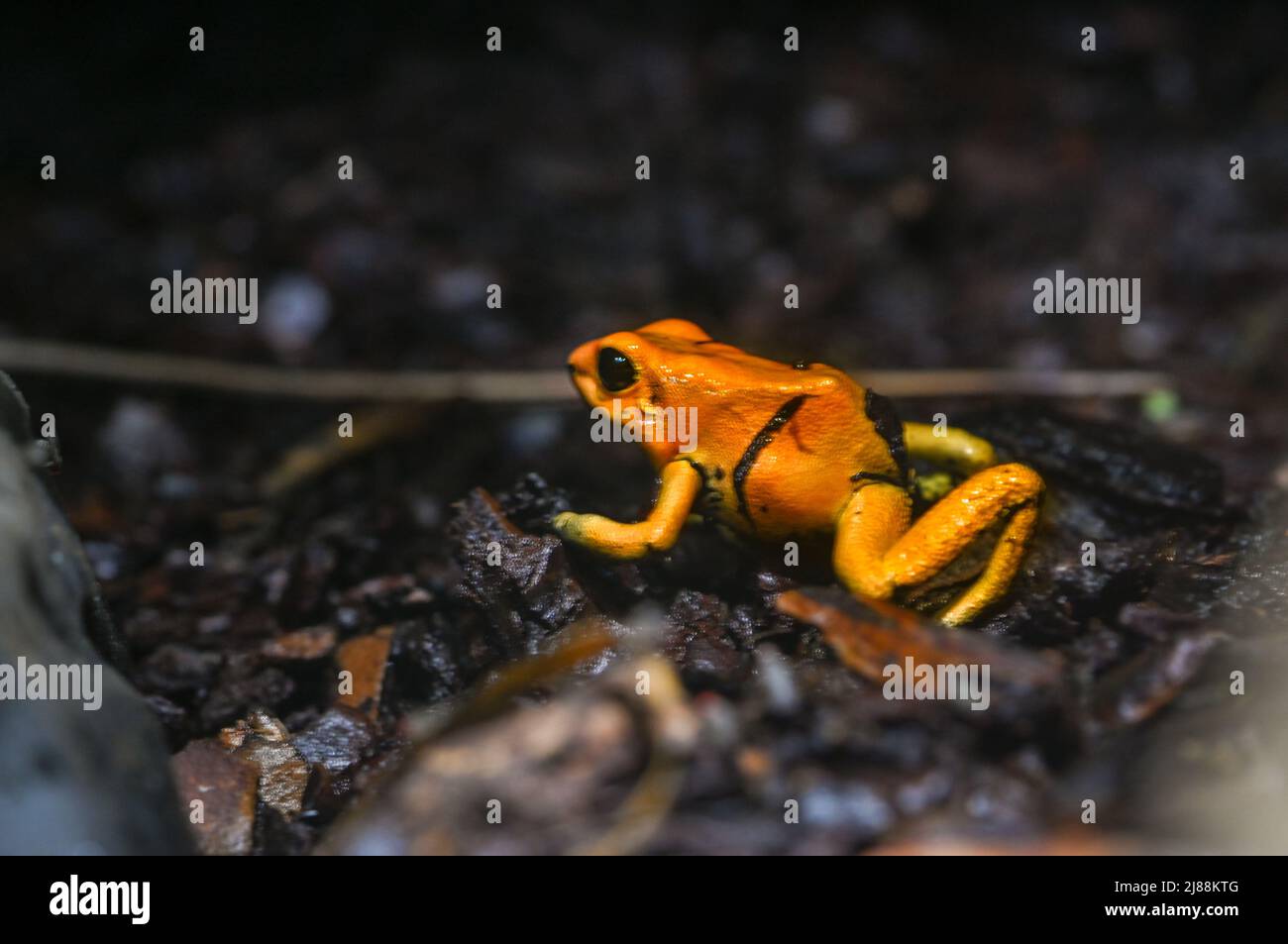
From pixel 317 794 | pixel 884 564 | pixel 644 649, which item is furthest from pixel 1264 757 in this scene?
pixel 317 794

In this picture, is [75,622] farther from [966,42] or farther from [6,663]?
[966,42]

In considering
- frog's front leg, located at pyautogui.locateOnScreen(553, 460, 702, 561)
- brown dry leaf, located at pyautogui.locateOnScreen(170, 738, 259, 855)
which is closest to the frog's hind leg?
frog's front leg, located at pyautogui.locateOnScreen(553, 460, 702, 561)

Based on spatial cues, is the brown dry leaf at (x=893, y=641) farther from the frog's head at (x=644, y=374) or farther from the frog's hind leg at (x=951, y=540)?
the frog's head at (x=644, y=374)

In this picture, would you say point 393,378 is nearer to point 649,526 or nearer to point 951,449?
point 649,526

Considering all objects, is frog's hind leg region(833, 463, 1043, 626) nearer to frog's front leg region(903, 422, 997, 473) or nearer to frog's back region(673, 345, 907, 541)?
frog's back region(673, 345, 907, 541)

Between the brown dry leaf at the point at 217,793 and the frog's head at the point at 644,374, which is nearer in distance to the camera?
the brown dry leaf at the point at 217,793

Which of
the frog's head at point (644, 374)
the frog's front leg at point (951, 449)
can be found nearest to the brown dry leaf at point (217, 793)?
the frog's head at point (644, 374)
